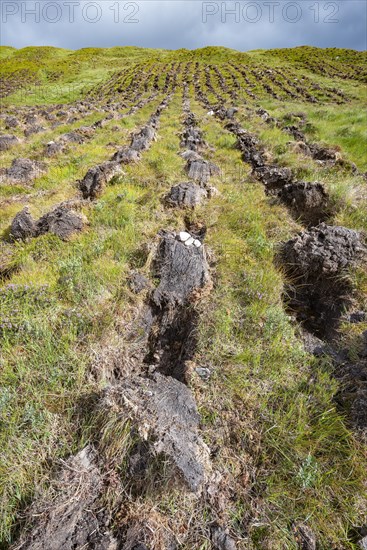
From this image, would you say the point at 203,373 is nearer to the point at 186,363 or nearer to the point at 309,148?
the point at 186,363

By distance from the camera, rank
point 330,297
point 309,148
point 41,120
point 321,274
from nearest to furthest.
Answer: point 330,297
point 321,274
point 309,148
point 41,120

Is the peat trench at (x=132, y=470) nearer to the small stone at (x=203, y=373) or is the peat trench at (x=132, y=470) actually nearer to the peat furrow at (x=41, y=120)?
the small stone at (x=203, y=373)

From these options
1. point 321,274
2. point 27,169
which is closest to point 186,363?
point 321,274

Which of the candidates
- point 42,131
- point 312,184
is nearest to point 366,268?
point 312,184

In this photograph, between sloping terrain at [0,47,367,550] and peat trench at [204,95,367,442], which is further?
peat trench at [204,95,367,442]

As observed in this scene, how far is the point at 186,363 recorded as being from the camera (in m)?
2.81

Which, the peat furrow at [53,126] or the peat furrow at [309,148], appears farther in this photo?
the peat furrow at [53,126]

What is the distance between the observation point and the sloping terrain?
1841 millimetres

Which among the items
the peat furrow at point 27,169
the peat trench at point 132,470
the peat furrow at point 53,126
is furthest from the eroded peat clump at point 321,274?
the peat furrow at point 53,126

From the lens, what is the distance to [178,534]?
1795 millimetres

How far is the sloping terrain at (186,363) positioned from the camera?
184 centimetres

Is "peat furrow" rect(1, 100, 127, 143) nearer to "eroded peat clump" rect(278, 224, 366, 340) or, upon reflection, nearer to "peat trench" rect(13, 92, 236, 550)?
"eroded peat clump" rect(278, 224, 366, 340)

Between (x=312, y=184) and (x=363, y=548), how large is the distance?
5.37 m

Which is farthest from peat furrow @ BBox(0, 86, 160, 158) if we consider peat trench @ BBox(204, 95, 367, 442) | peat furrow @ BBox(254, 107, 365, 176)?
peat trench @ BBox(204, 95, 367, 442)
